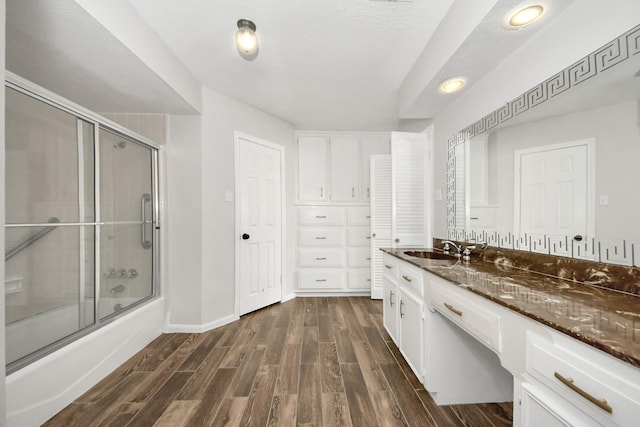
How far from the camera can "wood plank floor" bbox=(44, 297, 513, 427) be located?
4.52 ft

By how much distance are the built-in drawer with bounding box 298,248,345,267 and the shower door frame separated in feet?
5.62

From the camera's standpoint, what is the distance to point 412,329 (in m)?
1.70

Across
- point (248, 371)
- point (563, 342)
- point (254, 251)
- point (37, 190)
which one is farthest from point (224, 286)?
point (563, 342)

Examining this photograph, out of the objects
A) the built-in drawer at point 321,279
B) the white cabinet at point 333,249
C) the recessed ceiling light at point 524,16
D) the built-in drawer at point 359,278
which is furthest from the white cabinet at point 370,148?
the recessed ceiling light at point 524,16

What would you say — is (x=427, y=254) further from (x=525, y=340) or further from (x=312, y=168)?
(x=312, y=168)

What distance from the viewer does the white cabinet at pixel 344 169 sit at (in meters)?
3.61

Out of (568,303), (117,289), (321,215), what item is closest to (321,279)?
(321,215)

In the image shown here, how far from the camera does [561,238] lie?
1229 millimetres

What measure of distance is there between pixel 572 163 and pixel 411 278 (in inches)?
41.1

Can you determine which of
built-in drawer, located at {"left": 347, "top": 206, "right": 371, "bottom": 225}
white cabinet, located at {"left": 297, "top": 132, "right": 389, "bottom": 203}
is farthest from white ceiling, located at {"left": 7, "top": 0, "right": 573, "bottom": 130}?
built-in drawer, located at {"left": 347, "top": 206, "right": 371, "bottom": 225}

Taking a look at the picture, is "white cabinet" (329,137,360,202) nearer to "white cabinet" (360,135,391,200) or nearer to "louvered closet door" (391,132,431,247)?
"white cabinet" (360,135,391,200)

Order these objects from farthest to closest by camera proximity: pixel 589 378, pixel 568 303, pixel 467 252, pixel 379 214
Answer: pixel 379 214
pixel 467 252
pixel 568 303
pixel 589 378

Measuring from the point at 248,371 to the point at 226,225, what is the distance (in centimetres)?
141

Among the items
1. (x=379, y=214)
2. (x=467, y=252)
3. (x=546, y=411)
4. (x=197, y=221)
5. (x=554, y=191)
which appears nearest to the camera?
(x=546, y=411)
